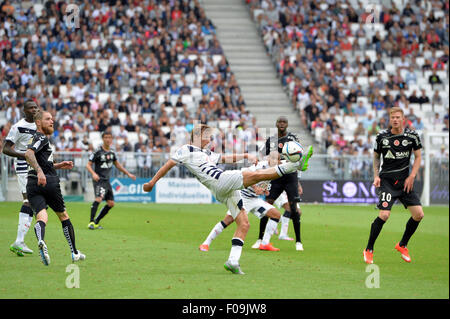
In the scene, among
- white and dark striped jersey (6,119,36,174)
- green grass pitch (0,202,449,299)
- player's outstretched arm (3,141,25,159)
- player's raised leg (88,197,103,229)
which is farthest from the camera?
player's raised leg (88,197,103,229)

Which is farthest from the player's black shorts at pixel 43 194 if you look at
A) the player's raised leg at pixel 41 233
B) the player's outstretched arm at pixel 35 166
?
the player's outstretched arm at pixel 35 166

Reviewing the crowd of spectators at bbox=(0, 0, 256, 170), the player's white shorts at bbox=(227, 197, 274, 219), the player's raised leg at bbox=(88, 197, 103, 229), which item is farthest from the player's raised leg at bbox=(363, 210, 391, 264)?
the crowd of spectators at bbox=(0, 0, 256, 170)

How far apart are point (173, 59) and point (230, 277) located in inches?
1057

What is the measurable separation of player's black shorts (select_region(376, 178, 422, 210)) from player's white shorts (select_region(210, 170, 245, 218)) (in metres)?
2.65

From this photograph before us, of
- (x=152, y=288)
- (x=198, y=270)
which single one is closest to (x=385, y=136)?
(x=198, y=270)

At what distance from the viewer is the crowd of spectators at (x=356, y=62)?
35562 millimetres

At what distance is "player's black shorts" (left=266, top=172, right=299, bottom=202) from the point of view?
1462 centimetres

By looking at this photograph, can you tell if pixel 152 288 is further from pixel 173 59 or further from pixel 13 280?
pixel 173 59

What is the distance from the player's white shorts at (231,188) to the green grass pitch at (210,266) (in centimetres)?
95

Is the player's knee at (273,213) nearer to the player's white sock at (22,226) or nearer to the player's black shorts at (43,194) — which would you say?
the player's white sock at (22,226)

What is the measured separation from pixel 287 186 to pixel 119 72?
20.9 m

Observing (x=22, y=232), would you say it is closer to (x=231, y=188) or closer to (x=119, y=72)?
(x=231, y=188)

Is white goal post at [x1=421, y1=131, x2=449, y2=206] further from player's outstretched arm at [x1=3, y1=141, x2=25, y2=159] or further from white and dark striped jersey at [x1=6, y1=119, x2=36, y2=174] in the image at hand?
player's outstretched arm at [x1=3, y1=141, x2=25, y2=159]

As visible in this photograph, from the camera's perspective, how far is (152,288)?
9250 mm
